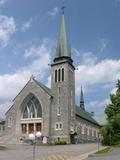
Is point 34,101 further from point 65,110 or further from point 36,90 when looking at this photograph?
point 65,110

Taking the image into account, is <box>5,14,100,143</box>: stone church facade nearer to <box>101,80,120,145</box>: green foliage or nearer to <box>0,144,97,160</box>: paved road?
<box>101,80,120,145</box>: green foliage

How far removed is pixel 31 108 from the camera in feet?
249

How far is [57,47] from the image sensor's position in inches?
3031

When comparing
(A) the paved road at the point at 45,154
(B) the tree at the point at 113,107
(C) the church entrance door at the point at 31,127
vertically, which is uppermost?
(B) the tree at the point at 113,107

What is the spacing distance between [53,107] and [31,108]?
7.51m

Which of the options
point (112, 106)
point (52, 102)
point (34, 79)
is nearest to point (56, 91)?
point (52, 102)

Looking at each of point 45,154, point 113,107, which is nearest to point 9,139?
point 113,107

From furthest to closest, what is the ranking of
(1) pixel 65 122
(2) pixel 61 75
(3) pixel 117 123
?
(2) pixel 61 75
(1) pixel 65 122
(3) pixel 117 123

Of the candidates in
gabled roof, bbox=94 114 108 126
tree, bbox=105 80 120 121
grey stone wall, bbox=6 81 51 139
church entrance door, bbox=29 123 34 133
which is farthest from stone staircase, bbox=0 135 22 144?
gabled roof, bbox=94 114 108 126

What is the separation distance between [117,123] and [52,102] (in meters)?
20.4

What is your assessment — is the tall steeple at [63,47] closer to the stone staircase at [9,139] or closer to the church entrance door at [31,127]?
the church entrance door at [31,127]

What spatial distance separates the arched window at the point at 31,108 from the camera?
74.1 metres

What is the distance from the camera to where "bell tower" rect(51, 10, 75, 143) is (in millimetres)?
68438

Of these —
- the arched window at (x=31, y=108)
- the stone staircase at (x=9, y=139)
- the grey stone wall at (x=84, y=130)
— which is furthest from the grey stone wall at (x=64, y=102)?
the stone staircase at (x=9, y=139)
